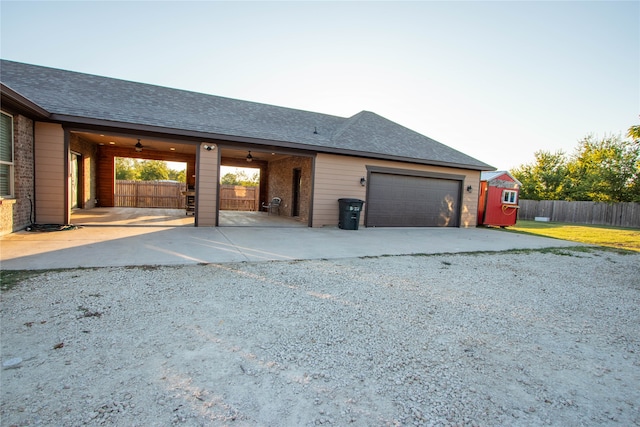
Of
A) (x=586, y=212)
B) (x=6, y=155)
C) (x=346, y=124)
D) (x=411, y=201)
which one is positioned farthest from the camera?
(x=586, y=212)

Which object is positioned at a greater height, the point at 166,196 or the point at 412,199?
the point at 412,199

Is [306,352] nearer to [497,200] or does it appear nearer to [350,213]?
[350,213]

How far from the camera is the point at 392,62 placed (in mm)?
11352

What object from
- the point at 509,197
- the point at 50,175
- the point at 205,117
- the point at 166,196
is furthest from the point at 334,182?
the point at 166,196


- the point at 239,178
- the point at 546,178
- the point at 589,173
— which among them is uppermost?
the point at 589,173

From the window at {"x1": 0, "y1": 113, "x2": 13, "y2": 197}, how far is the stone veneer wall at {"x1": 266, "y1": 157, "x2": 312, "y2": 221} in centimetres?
762

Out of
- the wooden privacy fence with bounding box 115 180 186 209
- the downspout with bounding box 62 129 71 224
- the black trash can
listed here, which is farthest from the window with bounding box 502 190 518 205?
the downspout with bounding box 62 129 71 224

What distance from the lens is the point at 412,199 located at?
12102 millimetres

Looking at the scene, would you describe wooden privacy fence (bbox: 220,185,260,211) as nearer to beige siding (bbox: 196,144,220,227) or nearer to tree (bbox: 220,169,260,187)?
beige siding (bbox: 196,144,220,227)

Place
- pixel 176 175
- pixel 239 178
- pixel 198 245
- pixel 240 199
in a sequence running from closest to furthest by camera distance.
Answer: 1. pixel 198 245
2. pixel 240 199
3. pixel 176 175
4. pixel 239 178

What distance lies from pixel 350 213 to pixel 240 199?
8599 millimetres

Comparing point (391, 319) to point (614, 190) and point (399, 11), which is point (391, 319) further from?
point (614, 190)

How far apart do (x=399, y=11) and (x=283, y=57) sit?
13.8ft

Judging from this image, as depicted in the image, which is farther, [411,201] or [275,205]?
[275,205]
